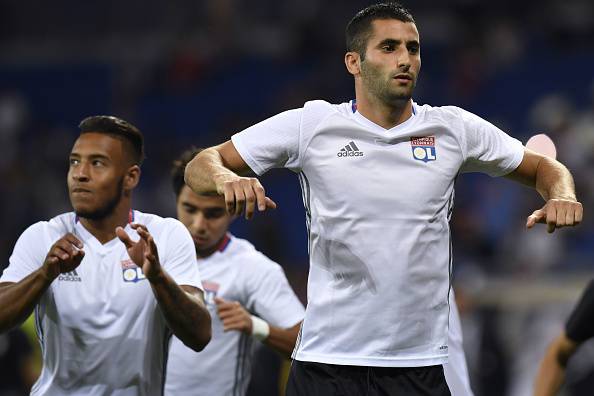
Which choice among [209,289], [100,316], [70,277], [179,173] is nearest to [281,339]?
[209,289]

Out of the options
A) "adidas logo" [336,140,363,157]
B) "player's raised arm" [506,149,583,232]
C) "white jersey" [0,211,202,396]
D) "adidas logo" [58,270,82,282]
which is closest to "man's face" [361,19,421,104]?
"adidas logo" [336,140,363,157]

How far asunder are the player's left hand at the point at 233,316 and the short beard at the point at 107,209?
0.90 meters

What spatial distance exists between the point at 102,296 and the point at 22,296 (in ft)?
1.61

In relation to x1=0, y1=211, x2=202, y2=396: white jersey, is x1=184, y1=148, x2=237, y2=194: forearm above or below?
above

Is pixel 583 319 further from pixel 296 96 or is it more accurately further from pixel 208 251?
pixel 296 96

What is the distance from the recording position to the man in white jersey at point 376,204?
4934 mm

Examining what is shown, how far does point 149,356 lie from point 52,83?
14630 millimetres

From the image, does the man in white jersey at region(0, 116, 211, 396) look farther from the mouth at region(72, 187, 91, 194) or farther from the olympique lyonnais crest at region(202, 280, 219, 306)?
the olympique lyonnais crest at region(202, 280, 219, 306)

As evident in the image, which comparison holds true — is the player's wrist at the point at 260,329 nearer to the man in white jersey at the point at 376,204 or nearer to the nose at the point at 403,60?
the man in white jersey at the point at 376,204

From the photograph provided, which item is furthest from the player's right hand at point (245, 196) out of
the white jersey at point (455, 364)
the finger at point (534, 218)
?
the white jersey at point (455, 364)

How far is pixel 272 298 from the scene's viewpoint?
6.63 meters

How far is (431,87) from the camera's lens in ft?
53.0

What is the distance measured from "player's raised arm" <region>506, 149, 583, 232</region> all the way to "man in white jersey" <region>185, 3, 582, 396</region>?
0.04 feet

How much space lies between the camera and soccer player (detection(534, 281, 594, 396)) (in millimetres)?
6289
